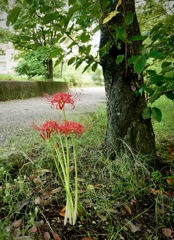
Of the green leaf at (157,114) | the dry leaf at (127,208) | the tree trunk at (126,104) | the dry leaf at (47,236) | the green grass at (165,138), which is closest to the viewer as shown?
the dry leaf at (47,236)

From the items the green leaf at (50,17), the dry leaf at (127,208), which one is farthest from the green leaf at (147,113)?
the green leaf at (50,17)

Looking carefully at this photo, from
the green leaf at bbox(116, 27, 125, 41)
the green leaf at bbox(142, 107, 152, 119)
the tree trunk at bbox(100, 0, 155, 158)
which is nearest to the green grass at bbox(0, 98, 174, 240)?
the tree trunk at bbox(100, 0, 155, 158)

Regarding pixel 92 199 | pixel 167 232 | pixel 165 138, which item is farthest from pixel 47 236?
pixel 165 138

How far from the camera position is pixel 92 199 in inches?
43.9

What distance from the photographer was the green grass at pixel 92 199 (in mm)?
898

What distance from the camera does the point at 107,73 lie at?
1418 millimetres

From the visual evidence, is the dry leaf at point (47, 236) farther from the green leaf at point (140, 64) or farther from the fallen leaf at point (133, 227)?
the green leaf at point (140, 64)

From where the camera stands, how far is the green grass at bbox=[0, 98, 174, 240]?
2.95ft

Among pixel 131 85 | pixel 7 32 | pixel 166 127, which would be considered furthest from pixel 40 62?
pixel 131 85

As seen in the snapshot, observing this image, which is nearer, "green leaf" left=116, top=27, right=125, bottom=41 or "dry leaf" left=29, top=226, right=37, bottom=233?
"dry leaf" left=29, top=226, right=37, bottom=233

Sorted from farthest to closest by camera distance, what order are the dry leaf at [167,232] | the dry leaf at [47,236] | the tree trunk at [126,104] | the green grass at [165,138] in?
the green grass at [165,138] → the tree trunk at [126,104] → the dry leaf at [167,232] → the dry leaf at [47,236]

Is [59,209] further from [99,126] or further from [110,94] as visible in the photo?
[99,126]

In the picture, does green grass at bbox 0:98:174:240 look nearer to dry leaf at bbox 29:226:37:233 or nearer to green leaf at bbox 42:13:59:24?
dry leaf at bbox 29:226:37:233

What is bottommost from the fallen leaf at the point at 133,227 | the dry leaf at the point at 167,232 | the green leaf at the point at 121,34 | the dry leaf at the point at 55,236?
the dry leaf at the point at 167,232
